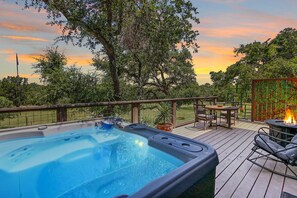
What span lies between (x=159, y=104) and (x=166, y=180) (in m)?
3.94

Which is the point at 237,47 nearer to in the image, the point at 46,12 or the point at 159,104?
the point at 159,104

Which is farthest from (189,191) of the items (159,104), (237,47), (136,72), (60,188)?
(237,47)

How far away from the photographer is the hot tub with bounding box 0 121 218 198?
1.59m

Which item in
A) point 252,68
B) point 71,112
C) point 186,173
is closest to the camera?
point 186,173

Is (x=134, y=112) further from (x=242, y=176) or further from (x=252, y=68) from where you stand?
(x=252, y=68)

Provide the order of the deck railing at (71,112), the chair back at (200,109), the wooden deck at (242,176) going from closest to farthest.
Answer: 1. the wooden deck at (242,176)
2. the deck railing at (71,112)
3. the chair back at (200,109)

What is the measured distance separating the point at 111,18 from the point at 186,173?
211 inches

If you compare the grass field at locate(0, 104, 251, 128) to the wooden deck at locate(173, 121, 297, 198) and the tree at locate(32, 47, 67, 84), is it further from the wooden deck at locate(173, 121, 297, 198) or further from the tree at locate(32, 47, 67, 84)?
the tree at locate(32, 47, 67, 84)

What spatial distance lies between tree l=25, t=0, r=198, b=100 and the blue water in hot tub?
10.7 feet

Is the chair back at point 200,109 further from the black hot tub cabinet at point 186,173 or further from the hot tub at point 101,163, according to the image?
the black hot tub cabinet at point 186,173

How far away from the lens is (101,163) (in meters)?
2.75

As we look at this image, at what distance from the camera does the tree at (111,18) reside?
4705mm

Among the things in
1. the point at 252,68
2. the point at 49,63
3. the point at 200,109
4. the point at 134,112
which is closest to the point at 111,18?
the point at 134,112

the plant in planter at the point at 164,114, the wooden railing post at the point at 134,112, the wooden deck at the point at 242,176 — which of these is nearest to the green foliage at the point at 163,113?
the plant in planter at the point at 164,114
